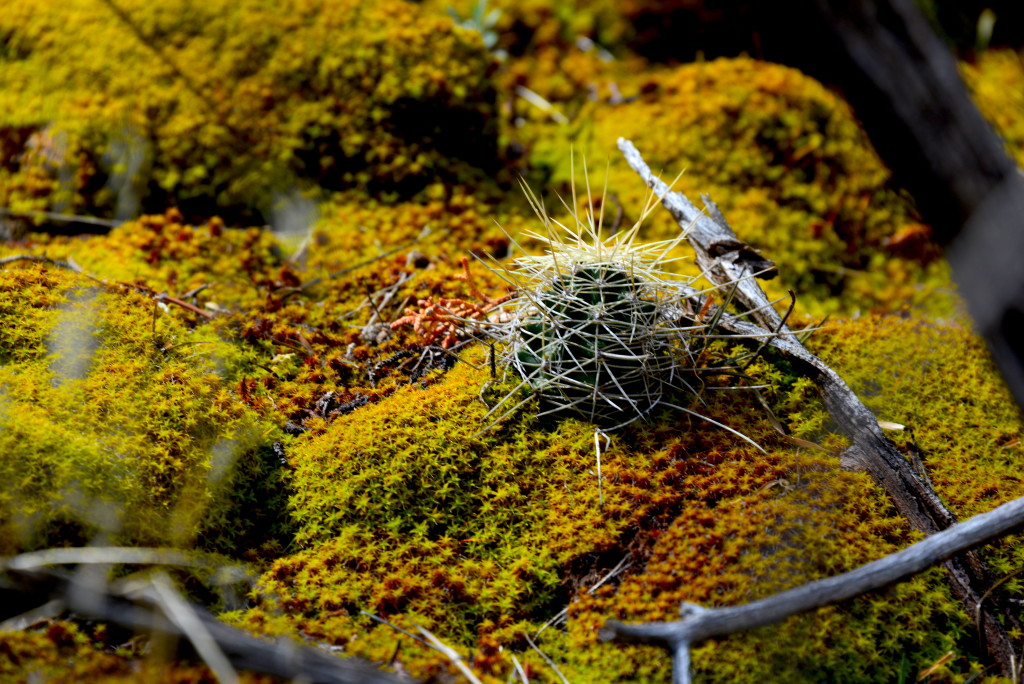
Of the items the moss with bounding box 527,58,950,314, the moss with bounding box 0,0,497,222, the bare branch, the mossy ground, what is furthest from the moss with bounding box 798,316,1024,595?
the moss with bounding box 0,0,497,222

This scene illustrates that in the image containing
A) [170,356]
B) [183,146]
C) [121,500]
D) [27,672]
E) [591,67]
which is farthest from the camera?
[591,67]

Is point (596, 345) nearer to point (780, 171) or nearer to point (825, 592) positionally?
point (825, 592)

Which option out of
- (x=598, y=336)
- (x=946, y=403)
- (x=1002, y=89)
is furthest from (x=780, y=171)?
(x=598, y=336)

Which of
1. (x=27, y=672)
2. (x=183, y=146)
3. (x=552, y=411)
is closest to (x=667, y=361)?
(x=552, y=411)

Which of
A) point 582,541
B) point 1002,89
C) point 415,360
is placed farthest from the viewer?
point 1002,89

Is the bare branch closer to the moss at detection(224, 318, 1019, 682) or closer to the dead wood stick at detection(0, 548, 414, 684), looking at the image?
the moss at detection(224, 318, 1019, 682)

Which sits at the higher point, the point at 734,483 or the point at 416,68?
the point at 416,68

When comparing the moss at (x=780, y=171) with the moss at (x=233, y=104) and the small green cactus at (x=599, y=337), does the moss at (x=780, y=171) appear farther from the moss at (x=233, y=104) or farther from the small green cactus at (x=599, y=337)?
the small green cactus at (x=599, y=337)

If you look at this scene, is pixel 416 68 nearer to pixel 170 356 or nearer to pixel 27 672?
pixel 170 356
